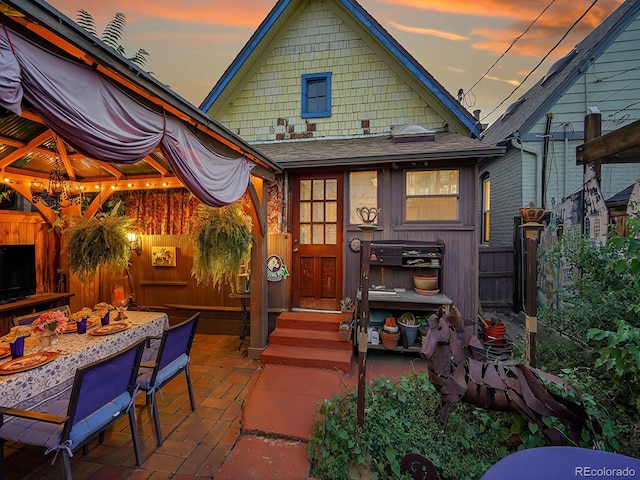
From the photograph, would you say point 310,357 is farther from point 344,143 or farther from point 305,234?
point 344,143

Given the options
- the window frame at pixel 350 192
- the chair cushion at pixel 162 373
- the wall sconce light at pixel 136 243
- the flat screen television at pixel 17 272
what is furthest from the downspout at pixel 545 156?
the flat screen television at pixel 17 272

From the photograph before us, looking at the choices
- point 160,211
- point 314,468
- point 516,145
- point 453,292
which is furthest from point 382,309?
point 516,145

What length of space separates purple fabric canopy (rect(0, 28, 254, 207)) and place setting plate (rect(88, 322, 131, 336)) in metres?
2.00

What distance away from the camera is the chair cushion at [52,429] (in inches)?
81.2

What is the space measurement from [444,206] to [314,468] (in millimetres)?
4100

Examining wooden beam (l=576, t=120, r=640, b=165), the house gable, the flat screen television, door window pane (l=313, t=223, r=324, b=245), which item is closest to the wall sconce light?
the flat screen television

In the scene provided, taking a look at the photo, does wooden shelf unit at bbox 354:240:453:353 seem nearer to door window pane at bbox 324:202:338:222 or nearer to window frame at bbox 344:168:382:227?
window frame at bbox 344:168:382:227

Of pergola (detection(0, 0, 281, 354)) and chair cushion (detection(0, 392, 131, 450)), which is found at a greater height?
pergola (detection(0, 0, 281, 354))

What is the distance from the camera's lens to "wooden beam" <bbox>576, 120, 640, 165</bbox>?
2785 mm

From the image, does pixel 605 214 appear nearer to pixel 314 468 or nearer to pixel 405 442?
pixel 405 442

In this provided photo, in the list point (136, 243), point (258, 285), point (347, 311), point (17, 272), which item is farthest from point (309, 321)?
point (17, 272)

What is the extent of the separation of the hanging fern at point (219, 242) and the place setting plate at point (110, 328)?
1122 millimetres

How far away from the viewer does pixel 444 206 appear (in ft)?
16.0

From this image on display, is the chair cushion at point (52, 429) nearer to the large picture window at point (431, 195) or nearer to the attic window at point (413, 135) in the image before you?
the large picture window at point (431, 195)
